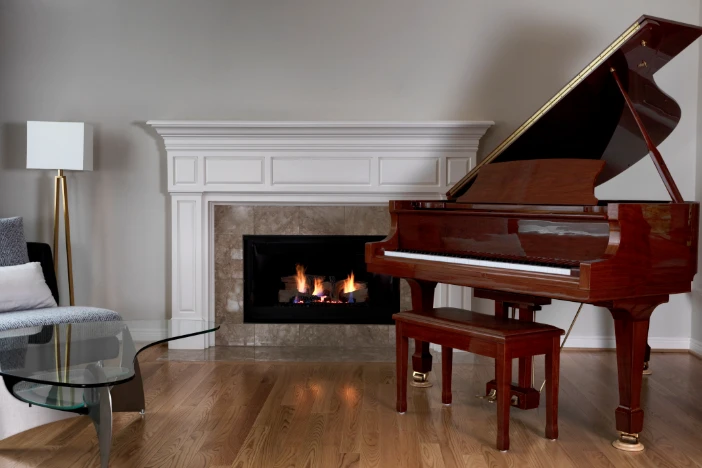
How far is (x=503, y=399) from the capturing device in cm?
303

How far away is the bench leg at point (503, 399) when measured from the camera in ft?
9.93

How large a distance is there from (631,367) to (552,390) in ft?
1.08

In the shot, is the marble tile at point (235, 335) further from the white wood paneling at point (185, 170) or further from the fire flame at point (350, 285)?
the white wood paneling at point (185, 170)

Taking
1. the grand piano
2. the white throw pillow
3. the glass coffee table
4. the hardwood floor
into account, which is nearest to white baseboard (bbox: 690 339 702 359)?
the hardwood floor

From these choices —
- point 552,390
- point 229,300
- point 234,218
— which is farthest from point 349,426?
point 234,218

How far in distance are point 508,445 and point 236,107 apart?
10.0ft

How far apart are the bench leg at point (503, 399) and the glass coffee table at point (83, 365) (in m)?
1.28

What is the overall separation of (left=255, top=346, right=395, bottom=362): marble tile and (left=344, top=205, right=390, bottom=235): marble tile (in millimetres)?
797

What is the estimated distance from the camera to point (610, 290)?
9.63 ft

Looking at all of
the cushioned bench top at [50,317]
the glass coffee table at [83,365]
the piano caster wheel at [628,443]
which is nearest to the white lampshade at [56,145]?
the cushioned bench top at [50,317]

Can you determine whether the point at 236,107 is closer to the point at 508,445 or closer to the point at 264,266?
the point at 264,266

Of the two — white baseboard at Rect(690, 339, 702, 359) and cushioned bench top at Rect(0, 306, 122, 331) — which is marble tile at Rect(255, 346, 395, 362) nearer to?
cushioned bench top at Rect(0, 306, 122, 331)

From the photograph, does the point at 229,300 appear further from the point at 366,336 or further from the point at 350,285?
the point at 366,336

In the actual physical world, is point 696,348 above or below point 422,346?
below
